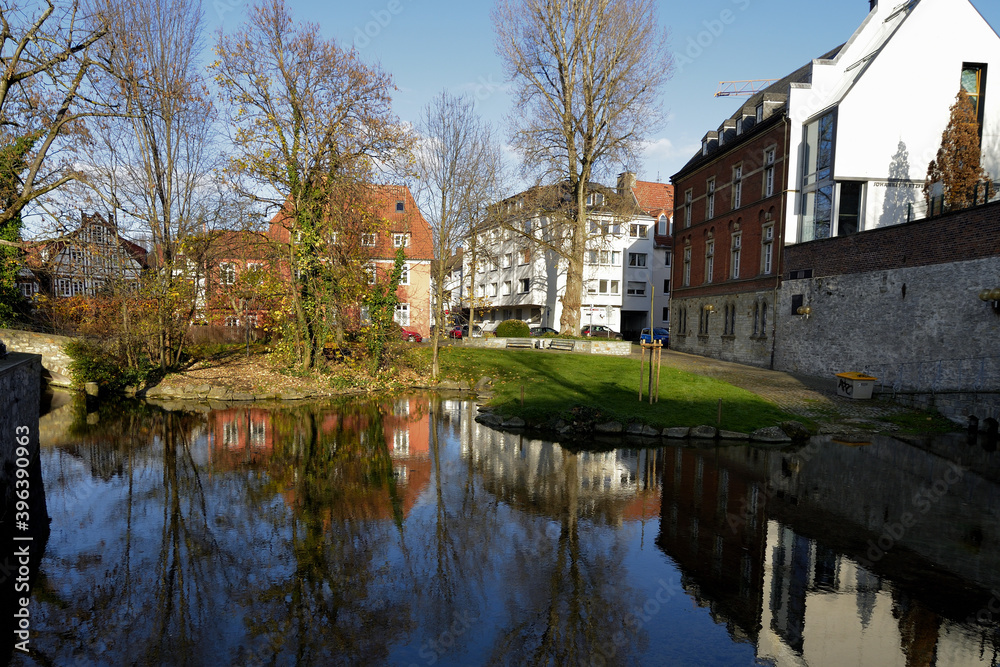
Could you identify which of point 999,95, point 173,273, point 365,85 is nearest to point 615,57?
point 365,85

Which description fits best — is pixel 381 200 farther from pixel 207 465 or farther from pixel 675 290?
pixel 675 290

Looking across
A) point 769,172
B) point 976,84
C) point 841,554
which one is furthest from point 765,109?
point 841,554

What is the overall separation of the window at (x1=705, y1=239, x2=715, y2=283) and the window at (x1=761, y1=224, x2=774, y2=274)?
5.26 m

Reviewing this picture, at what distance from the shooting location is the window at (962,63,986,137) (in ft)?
82.7

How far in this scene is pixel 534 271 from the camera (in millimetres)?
55969

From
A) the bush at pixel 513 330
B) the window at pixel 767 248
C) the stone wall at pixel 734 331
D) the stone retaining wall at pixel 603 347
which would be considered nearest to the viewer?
the window at pixel 767 248

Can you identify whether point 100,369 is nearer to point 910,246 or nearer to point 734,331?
point 734,331

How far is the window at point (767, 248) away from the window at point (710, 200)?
606 centimetres

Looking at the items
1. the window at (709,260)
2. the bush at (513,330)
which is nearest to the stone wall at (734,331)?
the window at (709,260)

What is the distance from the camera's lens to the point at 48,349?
71.9 feet

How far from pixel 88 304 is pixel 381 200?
1196 cm

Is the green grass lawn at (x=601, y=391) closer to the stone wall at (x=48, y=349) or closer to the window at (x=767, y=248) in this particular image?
the window at (x=767, y=248)

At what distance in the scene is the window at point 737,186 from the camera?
30984 millimetres

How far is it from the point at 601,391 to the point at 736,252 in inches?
623
